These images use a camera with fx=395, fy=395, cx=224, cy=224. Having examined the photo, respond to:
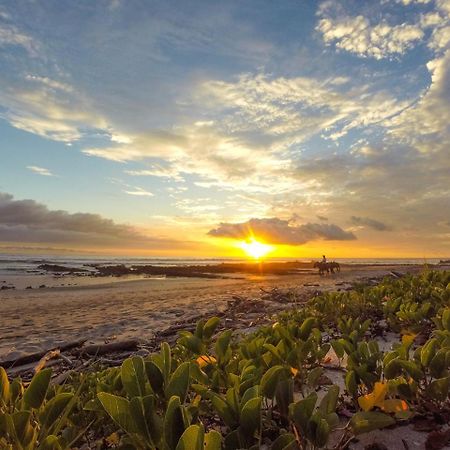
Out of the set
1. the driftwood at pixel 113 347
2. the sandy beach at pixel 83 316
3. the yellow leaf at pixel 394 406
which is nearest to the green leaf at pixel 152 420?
the yellow leaf at pixel 394 406

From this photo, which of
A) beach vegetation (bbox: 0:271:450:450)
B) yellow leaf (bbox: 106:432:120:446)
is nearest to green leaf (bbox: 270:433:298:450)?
beach vegetation (bbox: 0:271:450:450)

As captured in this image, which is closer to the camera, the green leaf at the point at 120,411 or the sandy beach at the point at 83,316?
the green leaf at the point at 120,411

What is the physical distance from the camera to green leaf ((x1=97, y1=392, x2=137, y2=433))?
118 centimetres

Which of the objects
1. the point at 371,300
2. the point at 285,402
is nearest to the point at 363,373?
the point at 285,402

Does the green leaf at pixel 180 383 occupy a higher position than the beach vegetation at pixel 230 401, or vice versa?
the green leaf at pixel 180 383

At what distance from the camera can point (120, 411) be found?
120 centimetres

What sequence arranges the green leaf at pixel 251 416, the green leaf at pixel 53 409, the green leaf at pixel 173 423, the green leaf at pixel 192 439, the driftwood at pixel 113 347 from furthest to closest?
the driftwood at pixel 113 347, the green leaf at pixel 53 409, the green leaf at pixel 251 416, the green leaf at pixel 173 423, the green leaf at pixel 192 439

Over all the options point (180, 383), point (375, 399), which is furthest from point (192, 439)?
point (375, 399)

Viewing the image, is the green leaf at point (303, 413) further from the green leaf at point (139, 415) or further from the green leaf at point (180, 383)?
the green leaf at point (139, 415)

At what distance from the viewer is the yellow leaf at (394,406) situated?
68.4 inches

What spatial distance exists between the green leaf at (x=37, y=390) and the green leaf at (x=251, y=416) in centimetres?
70

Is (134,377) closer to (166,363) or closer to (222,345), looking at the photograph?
(166,363)

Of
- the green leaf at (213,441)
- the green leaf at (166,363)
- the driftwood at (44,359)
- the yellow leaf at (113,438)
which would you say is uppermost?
the green leaf at (166,363)

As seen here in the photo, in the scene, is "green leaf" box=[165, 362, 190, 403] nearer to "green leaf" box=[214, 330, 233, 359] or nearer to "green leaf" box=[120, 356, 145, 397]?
"green leaf" box=[120, 356, 145, 397]
